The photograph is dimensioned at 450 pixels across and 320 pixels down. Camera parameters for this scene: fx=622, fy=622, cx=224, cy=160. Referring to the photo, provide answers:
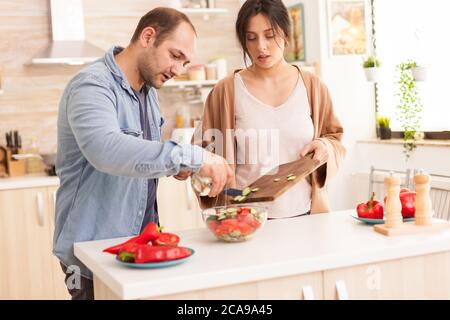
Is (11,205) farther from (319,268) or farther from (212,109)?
(319,268)

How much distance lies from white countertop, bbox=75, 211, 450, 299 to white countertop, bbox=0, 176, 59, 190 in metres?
2.40

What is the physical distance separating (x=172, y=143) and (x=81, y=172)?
405 mm

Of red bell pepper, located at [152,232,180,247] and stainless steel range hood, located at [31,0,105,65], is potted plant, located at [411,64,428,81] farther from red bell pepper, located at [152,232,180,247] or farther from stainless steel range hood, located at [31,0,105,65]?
red bell pepper, located at [152,232,180,247]

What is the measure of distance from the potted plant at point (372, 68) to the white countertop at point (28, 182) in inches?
96.5

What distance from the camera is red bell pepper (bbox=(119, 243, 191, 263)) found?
1.68m

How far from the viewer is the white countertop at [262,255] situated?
160 centimetres

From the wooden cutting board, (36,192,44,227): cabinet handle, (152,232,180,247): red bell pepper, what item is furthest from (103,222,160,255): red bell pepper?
(36,192,44,227): cabinet handle

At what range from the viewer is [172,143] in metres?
1.81

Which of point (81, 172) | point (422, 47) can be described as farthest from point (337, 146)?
point (422, 47)

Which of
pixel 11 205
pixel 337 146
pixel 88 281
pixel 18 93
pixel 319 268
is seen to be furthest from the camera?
pixel 18 93

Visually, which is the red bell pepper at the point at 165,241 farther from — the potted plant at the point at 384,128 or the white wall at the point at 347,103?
the potted plant at the point at 384,128

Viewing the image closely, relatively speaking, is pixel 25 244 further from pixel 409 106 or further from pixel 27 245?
pixel 409 106

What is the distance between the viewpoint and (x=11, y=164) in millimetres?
4590

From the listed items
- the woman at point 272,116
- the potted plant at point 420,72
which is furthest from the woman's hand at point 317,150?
the potted plant at point 420,72
